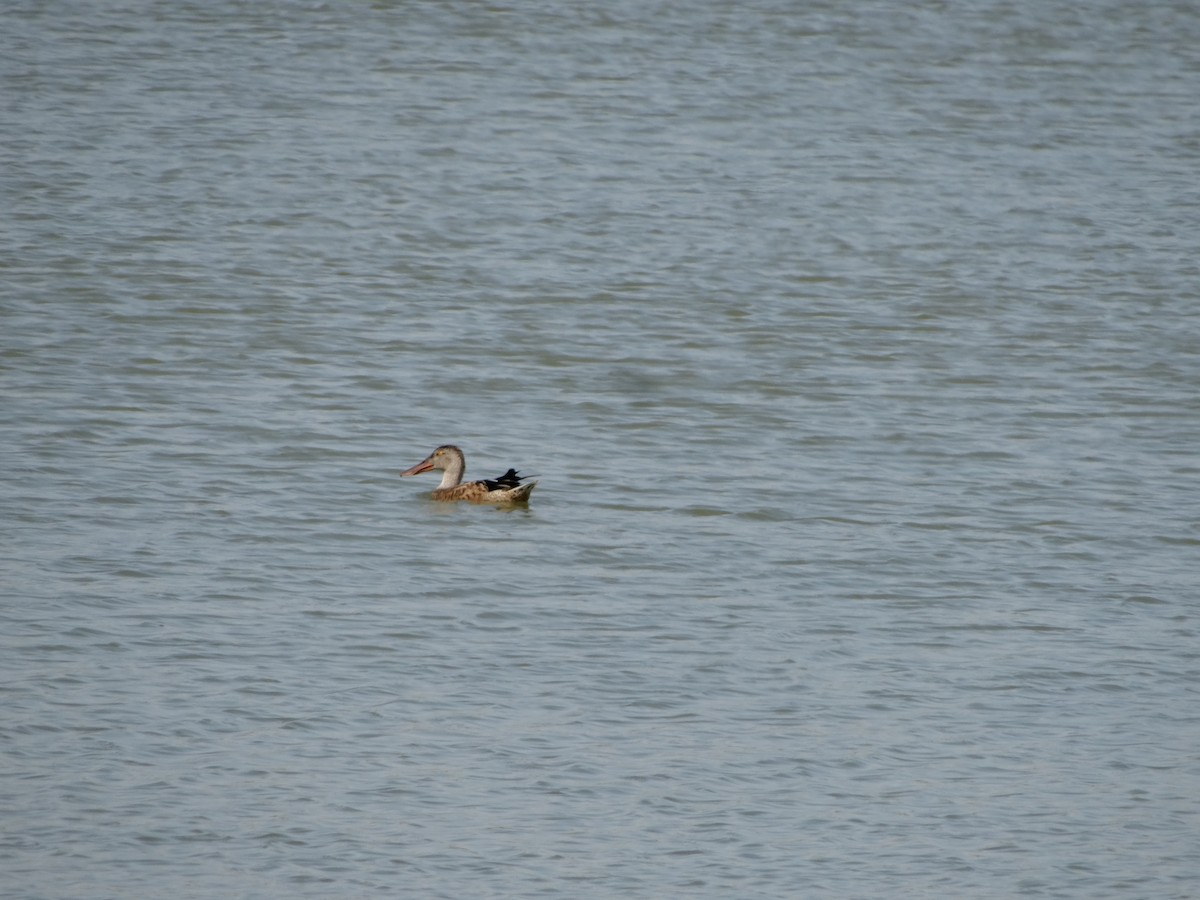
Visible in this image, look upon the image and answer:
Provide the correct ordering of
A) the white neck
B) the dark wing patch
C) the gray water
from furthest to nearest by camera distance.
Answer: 1. the white neck
2. the dark wing patch
3. the gray water

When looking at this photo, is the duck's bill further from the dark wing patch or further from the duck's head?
the dark wing patch

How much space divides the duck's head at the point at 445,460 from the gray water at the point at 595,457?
214 mm

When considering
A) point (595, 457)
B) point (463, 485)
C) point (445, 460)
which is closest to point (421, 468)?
point (445, 460)

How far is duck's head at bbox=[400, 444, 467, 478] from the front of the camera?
1277cm

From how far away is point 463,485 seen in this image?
12.6 meters

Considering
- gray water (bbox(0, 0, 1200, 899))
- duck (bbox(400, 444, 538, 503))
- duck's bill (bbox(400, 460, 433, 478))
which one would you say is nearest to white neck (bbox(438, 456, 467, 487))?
duck (bbox(400, 444, 538, 503))

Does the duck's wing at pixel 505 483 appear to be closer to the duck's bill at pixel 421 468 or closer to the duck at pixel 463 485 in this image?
the duck at pixel 463 485

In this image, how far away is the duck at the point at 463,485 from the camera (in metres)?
12.3

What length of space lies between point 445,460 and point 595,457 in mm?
1123

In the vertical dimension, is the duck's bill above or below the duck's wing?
below

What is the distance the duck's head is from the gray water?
0.21 metres

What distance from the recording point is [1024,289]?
18594mm

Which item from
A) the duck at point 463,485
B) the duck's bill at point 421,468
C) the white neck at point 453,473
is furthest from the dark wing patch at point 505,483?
the duck's bill at point 421,468

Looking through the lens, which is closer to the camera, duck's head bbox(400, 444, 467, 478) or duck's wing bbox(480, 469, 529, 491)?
duck's wing bbox(480, 469, 529, 491)
